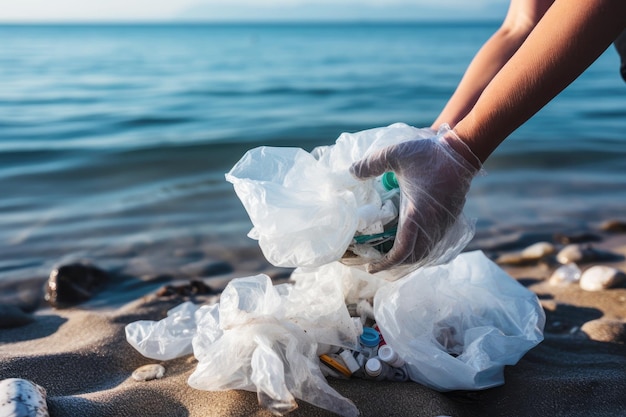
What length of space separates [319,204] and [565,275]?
193 cm

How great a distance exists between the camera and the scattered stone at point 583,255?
345 centimetres

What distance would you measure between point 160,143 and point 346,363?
223 inches

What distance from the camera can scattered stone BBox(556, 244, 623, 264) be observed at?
3451 mm

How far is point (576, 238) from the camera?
3.94 metres

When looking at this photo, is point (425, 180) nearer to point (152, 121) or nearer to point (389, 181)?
point (389, 181)

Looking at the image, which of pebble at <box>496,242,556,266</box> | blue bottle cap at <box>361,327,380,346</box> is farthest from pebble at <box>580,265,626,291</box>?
blue bottle cap at <box>361,327,380,346</box>

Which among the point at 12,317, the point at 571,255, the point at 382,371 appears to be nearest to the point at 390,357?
the point at 382,371

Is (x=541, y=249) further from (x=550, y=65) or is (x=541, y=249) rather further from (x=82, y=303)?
(x=82, y=303)

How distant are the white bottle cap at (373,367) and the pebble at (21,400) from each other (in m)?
0.98

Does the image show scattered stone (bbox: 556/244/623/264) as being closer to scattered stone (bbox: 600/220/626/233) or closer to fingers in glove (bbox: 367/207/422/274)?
scattered stone (bbox: 600/220/626/233)

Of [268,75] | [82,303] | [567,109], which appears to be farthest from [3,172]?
[268,75]

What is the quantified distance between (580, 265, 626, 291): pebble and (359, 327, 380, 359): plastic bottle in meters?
1.49

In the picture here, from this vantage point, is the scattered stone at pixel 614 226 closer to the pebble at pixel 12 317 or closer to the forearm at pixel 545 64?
the forearm at pixel 545 64

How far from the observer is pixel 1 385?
174cm
